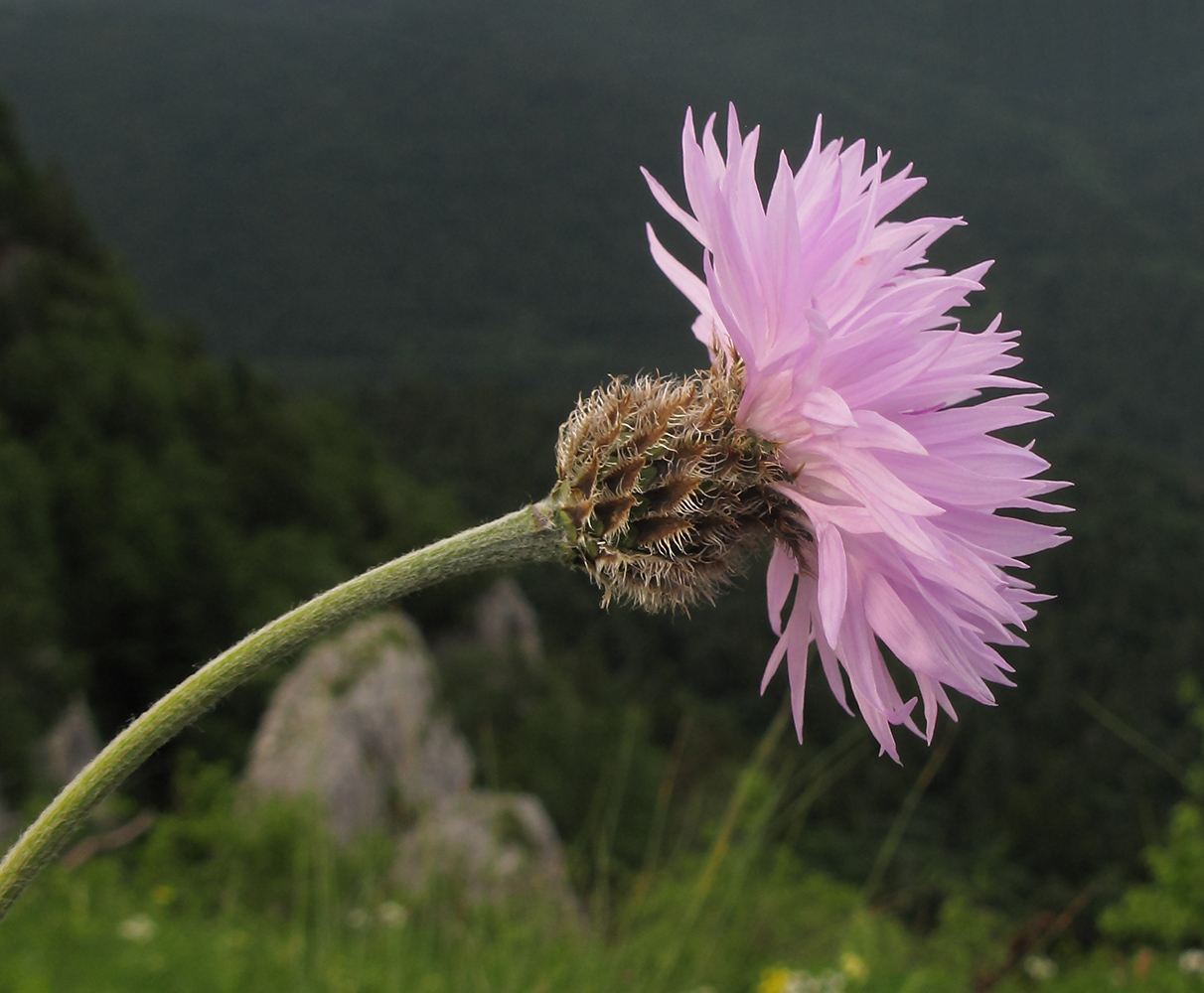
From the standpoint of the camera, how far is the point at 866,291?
4.01ft

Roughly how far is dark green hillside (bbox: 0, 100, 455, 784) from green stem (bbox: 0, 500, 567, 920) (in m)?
21.4

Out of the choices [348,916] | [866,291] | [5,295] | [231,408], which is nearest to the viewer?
[866,291]

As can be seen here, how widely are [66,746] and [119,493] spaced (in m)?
10.4

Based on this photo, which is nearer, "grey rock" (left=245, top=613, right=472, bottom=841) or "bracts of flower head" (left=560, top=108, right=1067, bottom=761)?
"bracts of flower head" (left=560, top=108, right=1067, bottom=761)

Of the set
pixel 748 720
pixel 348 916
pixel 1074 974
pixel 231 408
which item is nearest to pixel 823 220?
pixel 348 916

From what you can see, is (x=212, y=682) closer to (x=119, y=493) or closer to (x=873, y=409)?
(x=873, y=409)

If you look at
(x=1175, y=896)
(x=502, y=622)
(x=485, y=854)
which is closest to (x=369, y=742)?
(x=485, y=854)

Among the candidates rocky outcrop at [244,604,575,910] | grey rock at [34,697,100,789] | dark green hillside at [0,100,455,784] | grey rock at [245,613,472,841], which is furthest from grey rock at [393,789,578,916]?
dark green hillside at [0,100,455,784]

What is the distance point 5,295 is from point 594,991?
3326 cm

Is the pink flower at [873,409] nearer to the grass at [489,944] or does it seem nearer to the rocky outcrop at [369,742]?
the grass at [489,944]

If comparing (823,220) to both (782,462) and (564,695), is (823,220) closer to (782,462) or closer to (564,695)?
(782,462)

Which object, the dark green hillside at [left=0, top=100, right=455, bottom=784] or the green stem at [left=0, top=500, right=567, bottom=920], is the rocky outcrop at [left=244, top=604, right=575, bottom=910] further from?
the green stem at [left=0, top=500, right=567, bottom=920]

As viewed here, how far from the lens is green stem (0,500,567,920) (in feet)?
3.10

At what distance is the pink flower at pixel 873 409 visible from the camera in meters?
1.18
